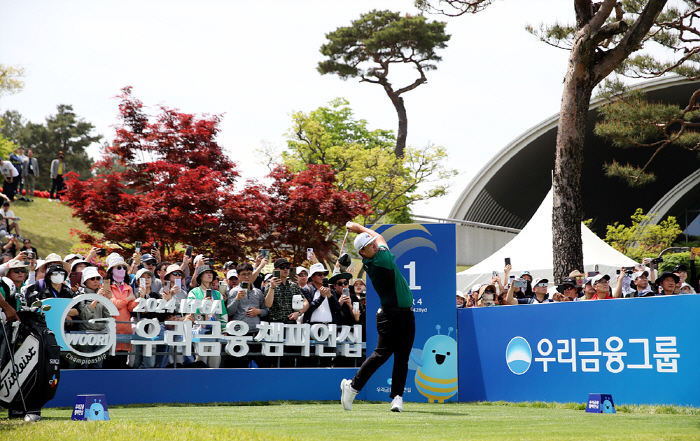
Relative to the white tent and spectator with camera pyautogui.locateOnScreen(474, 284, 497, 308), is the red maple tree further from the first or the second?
spectator with camera pyautogui.locateOnScreen(474, 284, 497, 308)

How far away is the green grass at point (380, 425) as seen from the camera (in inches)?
185

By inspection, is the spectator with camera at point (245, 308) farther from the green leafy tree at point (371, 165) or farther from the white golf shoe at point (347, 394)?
the green leafy tree at point (371, 165)

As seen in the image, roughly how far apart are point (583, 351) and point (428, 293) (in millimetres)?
2005

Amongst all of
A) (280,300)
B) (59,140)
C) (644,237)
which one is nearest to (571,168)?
(280,300)

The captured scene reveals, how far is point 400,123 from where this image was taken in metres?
35.7

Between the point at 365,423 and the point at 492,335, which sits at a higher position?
the point at 492,335

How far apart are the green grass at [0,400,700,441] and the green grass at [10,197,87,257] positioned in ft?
72.6

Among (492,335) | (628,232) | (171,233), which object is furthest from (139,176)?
(628,232)

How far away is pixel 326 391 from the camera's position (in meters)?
9.38

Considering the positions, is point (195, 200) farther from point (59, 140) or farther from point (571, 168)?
point (59, 140)

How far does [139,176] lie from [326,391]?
345 inches

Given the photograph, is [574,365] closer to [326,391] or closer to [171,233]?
[326,391]

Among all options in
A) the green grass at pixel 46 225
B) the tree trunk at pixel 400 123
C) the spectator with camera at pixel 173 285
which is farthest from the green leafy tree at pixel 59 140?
the spectator with camera at pixel 173 285

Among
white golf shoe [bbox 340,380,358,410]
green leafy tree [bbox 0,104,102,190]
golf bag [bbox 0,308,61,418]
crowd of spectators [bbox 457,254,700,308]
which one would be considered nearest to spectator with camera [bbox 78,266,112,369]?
golf bag [bbox 0,308,61,418]
